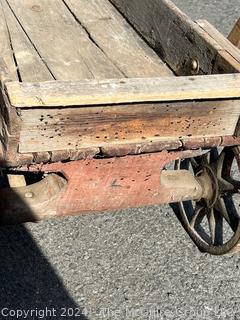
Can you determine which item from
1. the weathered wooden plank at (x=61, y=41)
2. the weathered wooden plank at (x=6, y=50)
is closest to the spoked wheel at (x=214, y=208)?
the weathered wooden plank at (x=61, y=41)

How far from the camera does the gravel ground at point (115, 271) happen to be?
2.63 m

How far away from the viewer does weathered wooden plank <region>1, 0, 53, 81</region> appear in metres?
2.80

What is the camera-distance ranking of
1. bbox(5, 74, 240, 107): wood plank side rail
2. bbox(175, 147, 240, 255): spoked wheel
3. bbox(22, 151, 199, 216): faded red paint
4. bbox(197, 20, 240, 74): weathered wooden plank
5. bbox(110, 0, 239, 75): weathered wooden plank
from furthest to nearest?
bbox(175, 147, 240, 255): spoked wheel < bbox(110, 0, 239, 75): weathered wooden plank < bbox(197, 20, 240, 74): weathered wooden plank < bbox(22, 151, 199, 216): faded red paint < bbox(5, 74, 240, 107): wood plank side rail

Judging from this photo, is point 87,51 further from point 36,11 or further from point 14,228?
point 14,228

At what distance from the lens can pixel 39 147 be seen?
2105 mm

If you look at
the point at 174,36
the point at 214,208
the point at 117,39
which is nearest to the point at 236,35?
the point at 174,36

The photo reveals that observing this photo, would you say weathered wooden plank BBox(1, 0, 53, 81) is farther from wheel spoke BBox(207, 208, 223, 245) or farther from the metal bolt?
wheel spoke BBox(207, 208, 223, 245)

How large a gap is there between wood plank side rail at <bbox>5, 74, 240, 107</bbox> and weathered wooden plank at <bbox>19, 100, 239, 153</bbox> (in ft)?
0.26

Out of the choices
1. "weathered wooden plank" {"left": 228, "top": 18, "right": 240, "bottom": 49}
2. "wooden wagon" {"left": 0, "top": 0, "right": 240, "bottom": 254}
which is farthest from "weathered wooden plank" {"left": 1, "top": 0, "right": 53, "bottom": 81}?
"weathered wooden plank" {"left": 228, "top": 18, "right": 240, "bottom": 49}

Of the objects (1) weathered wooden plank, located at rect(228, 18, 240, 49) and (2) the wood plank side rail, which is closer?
(2) the wood plank side rail

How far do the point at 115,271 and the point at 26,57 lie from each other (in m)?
1.02

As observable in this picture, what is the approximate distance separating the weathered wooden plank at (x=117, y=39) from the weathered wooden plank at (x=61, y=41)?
0.04 m

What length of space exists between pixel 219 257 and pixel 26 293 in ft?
2.90

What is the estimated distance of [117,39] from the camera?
10.3 ft
